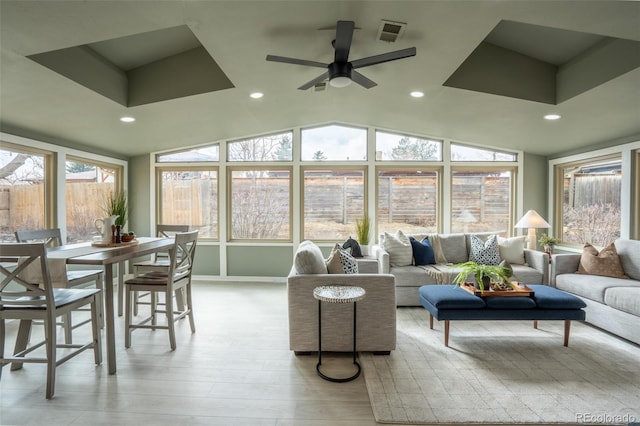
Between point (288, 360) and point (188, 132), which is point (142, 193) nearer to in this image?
point (188, 132)

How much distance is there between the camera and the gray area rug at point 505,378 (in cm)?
203

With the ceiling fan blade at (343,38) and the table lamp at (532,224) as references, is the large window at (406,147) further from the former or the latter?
the ceiling fan blade at (343,38)

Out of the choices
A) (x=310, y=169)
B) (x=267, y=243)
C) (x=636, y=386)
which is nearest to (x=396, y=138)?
(x=310, y=169)

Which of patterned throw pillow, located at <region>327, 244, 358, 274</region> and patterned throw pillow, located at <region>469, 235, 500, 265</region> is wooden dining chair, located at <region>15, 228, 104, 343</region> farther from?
patterned throw pillow, located at <region>469, 235, 500, 265</region>

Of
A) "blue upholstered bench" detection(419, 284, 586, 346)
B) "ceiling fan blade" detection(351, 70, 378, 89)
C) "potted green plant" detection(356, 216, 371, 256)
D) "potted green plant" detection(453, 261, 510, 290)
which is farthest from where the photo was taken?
"potted green plant" detection(356, 216, 371, 256)

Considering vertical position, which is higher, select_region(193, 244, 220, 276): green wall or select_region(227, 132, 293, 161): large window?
select_region(227, 132, 293, 161): large window

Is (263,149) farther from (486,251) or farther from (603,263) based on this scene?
(603,263)

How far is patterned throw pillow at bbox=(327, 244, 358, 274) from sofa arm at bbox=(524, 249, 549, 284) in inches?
104

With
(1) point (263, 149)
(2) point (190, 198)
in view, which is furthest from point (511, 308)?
(2) point (190, 198)

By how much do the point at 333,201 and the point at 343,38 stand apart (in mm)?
3445

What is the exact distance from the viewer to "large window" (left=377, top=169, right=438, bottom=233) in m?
5.61

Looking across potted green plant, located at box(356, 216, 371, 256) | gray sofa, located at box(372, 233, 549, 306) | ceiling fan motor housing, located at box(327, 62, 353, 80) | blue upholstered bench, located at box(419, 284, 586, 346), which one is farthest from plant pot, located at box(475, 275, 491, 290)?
ceiling fan motor housing, located at box(327, 62, 353, 80)

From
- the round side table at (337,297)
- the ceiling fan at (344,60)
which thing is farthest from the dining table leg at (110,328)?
the ceiling fan at (344,60)

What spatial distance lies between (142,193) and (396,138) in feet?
14.5
